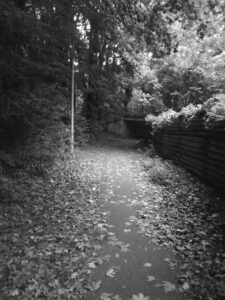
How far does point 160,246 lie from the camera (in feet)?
15.0

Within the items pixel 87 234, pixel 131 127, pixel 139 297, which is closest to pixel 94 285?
pixel 139 297

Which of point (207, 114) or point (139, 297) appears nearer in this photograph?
point (139, 297)

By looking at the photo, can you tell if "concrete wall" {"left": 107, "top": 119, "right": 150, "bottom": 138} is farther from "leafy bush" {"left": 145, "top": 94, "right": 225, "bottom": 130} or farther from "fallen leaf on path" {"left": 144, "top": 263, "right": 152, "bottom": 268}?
"fallen leaf on path" {"left": 144, "top": 263, "right": 152, "bottom": 268}

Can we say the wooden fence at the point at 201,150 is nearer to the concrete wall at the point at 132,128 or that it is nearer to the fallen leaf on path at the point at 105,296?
the fallen leaf on path at the point at 105,296

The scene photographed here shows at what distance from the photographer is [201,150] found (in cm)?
839

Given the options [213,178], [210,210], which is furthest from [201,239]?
[213,178]

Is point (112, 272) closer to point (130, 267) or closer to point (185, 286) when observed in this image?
point (130, 267)

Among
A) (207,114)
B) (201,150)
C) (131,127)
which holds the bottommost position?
(201,150)

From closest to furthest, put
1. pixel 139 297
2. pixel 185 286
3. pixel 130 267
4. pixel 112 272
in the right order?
1. pixel 139 297
2. pixel 185 286
3. pixel 112 272
4. pixel 130 267

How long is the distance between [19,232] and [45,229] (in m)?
0.52

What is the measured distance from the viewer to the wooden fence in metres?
7.00

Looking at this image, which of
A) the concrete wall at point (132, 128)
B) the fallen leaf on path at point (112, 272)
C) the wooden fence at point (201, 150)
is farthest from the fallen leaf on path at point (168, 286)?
the concrete wall at point (132, 128)

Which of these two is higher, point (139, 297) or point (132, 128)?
point (132, 128)

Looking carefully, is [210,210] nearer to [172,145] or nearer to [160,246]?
[160,246]
